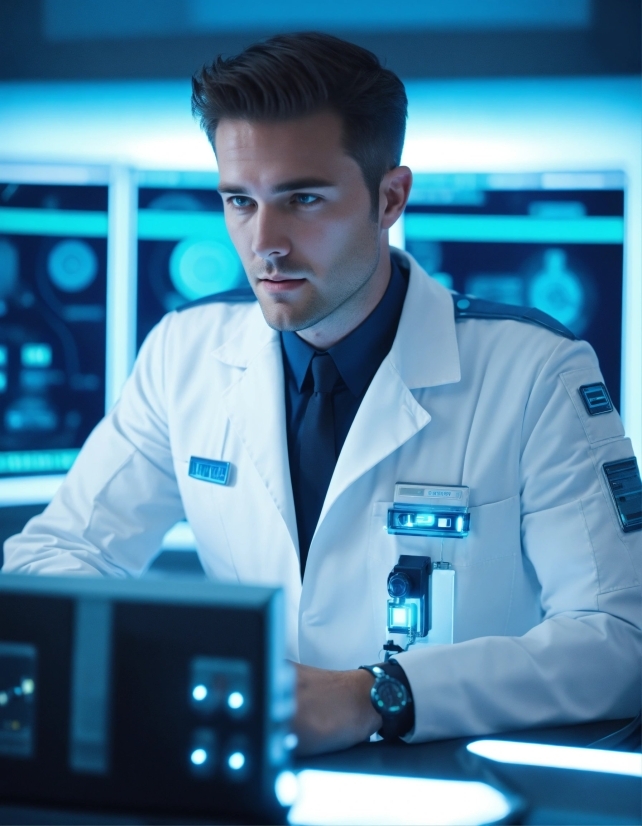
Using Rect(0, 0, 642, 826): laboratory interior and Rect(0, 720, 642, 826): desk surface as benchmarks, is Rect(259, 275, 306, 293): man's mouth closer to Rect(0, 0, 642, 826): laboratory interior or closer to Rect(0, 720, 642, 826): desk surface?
Rect(0, 0, 642, 826): laboratory interior

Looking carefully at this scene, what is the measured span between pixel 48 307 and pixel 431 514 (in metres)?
1.31

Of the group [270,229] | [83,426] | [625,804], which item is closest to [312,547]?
[270,229]

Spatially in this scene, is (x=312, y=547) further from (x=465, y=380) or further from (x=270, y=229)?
(x=270, y=229)

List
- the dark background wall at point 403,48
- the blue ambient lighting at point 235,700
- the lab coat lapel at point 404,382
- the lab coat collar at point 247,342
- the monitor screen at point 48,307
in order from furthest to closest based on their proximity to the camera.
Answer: the monitor screen at point 48,307 < the dark background wall at point 403,48 < the lab coat collar at point 247,342 < the lab coat lapel at point 404,382 < the blue ambient lighting at point 235,700

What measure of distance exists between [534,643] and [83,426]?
149cm

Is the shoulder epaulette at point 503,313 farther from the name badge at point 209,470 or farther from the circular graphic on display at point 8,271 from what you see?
the circular graphic on display at point 8,271

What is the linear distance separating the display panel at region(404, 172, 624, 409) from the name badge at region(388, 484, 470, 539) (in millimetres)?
902

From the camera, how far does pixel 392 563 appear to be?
154 cm

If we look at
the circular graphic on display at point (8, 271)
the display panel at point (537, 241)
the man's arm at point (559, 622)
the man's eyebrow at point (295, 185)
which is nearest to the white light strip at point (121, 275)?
the circular graphic on display at point (8, 271)

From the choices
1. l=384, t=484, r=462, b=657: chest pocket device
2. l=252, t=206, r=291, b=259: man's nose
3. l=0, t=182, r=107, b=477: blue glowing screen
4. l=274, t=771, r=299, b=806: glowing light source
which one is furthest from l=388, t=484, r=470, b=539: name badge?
l=0, t=182, r=107, b=477: blue glowing screen

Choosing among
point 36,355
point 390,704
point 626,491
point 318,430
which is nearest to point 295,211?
point 318,430

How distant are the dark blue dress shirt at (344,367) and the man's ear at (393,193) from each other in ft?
0.42

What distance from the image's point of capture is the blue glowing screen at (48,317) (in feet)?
7.55

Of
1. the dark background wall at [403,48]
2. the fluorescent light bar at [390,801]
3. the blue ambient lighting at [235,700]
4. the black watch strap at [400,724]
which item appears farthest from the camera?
the dark background wall at [403,48]
